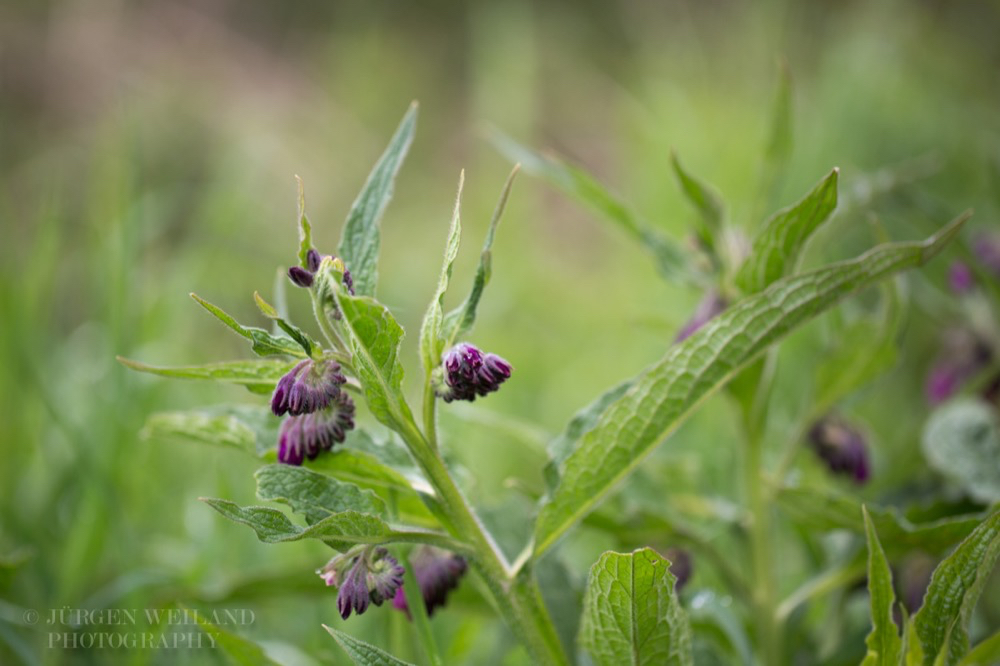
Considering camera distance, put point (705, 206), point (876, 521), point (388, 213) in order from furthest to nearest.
→ point (388, 213), point (705, 206), point (876, 521)

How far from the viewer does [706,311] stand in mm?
1027

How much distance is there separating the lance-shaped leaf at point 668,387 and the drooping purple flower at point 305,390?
0.22m

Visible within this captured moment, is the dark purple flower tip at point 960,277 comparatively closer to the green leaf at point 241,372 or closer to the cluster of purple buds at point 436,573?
the cluster of purple buds at point 436,573

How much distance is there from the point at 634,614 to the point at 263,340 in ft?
1.21

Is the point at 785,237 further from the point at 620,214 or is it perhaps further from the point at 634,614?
the point at 634,614

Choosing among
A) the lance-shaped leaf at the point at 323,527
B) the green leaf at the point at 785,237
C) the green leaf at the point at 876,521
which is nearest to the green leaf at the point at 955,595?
the green leaf at the point at 876,521

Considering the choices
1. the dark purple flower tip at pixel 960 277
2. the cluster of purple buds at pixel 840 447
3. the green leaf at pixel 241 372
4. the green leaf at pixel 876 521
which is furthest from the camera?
the dark purple flower tip at pixel 960 277

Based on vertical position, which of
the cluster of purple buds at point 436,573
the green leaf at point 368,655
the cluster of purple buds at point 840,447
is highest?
the cluster of purple buds at point 840,447

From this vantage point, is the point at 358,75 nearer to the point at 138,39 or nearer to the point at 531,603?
the point at 138,39

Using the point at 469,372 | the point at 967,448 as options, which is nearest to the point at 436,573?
the point at 469,372

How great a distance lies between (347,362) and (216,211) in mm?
1841

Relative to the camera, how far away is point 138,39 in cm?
545

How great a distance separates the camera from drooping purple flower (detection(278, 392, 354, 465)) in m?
0.80

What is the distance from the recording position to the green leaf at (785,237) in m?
0.85
